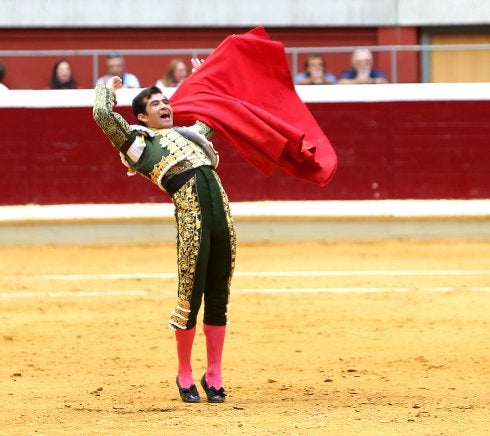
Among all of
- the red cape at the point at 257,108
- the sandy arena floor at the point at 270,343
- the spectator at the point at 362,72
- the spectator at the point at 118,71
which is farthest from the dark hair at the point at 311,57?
the red cape at the point at 257,108

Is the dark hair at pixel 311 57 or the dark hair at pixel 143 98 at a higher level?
the dark hair at pixel 143 98

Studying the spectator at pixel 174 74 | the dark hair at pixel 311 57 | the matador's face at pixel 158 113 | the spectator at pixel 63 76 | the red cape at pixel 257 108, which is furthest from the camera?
the spectator at pixel 63 76

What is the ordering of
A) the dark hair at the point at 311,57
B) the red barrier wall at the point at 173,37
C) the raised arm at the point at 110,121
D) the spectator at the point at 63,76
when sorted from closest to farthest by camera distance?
the raised arm at the point at 110,121
the dark hair at the point at 311,57
the spectator at the point at 63,76
the red barrier wall at the point at 173,37

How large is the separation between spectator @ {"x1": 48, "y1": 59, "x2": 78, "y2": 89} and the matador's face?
23.8ft

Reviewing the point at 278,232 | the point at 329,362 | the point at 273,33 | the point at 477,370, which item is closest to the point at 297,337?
the point at 329,362

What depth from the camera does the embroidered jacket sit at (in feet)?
19.7

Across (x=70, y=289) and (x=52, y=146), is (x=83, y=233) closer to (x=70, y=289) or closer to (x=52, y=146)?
(x=52, y=146)

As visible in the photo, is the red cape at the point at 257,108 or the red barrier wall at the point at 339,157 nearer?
the red cape at the point at 257,108

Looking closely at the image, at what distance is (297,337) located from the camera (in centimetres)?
821

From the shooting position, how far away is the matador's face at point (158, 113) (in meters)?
6.12

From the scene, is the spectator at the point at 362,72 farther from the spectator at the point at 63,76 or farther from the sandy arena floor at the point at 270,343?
the spectator at the point at 63,76

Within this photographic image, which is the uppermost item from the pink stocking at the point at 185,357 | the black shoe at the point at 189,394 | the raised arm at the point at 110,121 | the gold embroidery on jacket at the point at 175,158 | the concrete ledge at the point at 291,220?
the raised arm at the point at 110,121

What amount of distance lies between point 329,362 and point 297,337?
88 centimetres

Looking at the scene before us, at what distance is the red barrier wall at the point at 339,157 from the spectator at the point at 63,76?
27 centimetres
